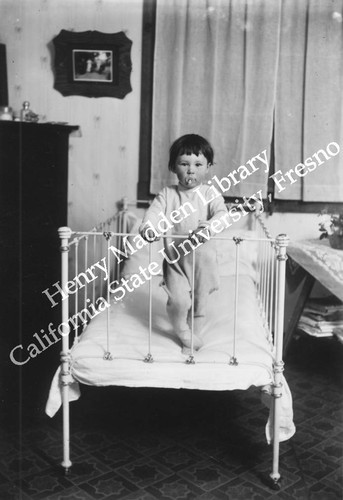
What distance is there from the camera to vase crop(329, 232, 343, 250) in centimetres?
324

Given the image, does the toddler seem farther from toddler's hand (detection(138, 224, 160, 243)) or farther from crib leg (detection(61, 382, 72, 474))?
crib leg (detection(61, 382, 72, 474))

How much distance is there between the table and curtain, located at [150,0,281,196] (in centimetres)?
56

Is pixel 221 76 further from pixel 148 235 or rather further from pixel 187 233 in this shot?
pixel 148 235

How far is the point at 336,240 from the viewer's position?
10.7ft

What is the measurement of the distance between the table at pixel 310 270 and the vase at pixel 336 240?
0.03 metres

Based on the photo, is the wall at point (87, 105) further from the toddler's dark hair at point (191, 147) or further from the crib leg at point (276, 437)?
the crib leg at point (276, 437)

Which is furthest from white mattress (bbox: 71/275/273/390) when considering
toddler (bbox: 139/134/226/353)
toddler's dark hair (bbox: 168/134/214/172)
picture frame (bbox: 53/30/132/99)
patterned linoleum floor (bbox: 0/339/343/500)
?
picture frame (bbox: 53/30/132/99)

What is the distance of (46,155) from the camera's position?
3.41 meters

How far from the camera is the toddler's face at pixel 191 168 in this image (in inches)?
93.8

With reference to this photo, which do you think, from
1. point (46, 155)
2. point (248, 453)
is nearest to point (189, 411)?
point (248, 453)

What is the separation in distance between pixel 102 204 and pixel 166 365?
203cm

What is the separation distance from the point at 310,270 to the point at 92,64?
6.33ft

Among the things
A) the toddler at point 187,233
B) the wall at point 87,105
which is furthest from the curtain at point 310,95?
the toddler at point 187,233

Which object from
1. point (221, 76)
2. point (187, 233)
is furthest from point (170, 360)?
point (221, 76)
